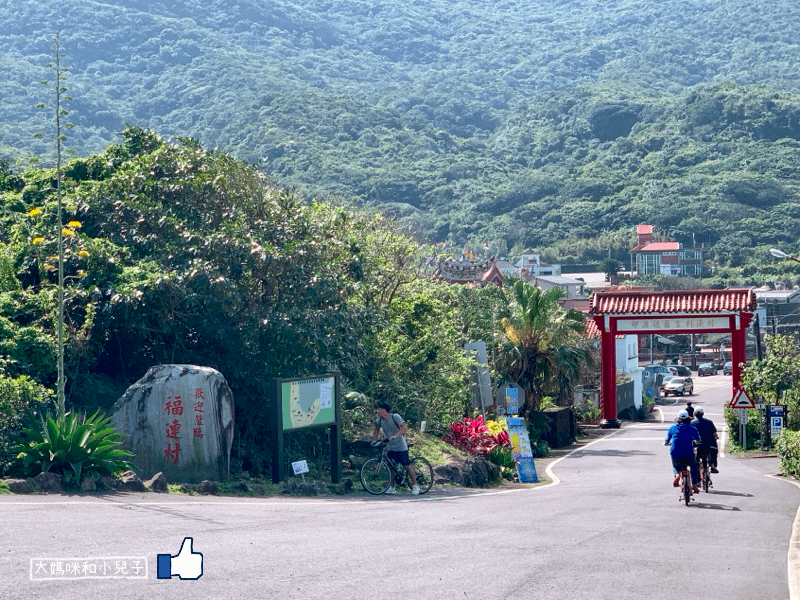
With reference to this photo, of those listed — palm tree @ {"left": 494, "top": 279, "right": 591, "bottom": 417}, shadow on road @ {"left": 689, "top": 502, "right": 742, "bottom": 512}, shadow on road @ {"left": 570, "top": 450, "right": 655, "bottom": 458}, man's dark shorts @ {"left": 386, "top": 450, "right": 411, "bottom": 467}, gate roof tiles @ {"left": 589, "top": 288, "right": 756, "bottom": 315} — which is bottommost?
shadow on road @ {"left": 570, "top": 450, "right": 655, "bottom": 458}

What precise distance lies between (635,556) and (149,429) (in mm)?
8226

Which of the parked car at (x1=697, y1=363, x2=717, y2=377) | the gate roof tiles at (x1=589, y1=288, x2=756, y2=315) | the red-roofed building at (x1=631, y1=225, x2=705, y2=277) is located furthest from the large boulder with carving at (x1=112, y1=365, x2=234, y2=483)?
the red-roofed building at (x1=631, y1=225, x2=705, y2=277)

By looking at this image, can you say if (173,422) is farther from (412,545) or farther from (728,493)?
(728,493)

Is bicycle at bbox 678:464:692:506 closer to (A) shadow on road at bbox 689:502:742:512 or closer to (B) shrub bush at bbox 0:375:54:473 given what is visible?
(A) shadow on road at bbox 689:502:742:512

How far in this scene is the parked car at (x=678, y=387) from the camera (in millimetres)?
67938

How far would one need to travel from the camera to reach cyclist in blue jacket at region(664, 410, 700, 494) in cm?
1658

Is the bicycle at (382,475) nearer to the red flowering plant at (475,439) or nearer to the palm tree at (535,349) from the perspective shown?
the red flowering plant at (475,439)

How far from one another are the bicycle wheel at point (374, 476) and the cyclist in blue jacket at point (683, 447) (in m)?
4.55

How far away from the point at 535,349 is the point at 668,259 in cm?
10016

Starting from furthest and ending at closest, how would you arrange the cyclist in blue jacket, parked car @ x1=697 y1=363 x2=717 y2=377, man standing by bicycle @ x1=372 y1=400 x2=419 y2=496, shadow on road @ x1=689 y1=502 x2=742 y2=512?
1. parked car @ x1=697 y1=363 x2=717 y2=377
2. man standing by bicycle @ x1=372 y1=400 x2=419 y2=496
3. the cyclist in blue jacket
4. shadow on road @ x1=689 y1=502 x2=742 y2=512

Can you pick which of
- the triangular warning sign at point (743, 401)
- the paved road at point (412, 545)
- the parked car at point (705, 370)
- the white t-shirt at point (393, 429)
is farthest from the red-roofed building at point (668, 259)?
the paved road at point (412, 545)

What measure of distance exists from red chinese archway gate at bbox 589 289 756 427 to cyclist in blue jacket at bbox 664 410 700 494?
78.8 feet

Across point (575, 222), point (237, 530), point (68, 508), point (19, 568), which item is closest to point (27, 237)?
point (68, 508)

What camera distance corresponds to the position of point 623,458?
97.6 ft
